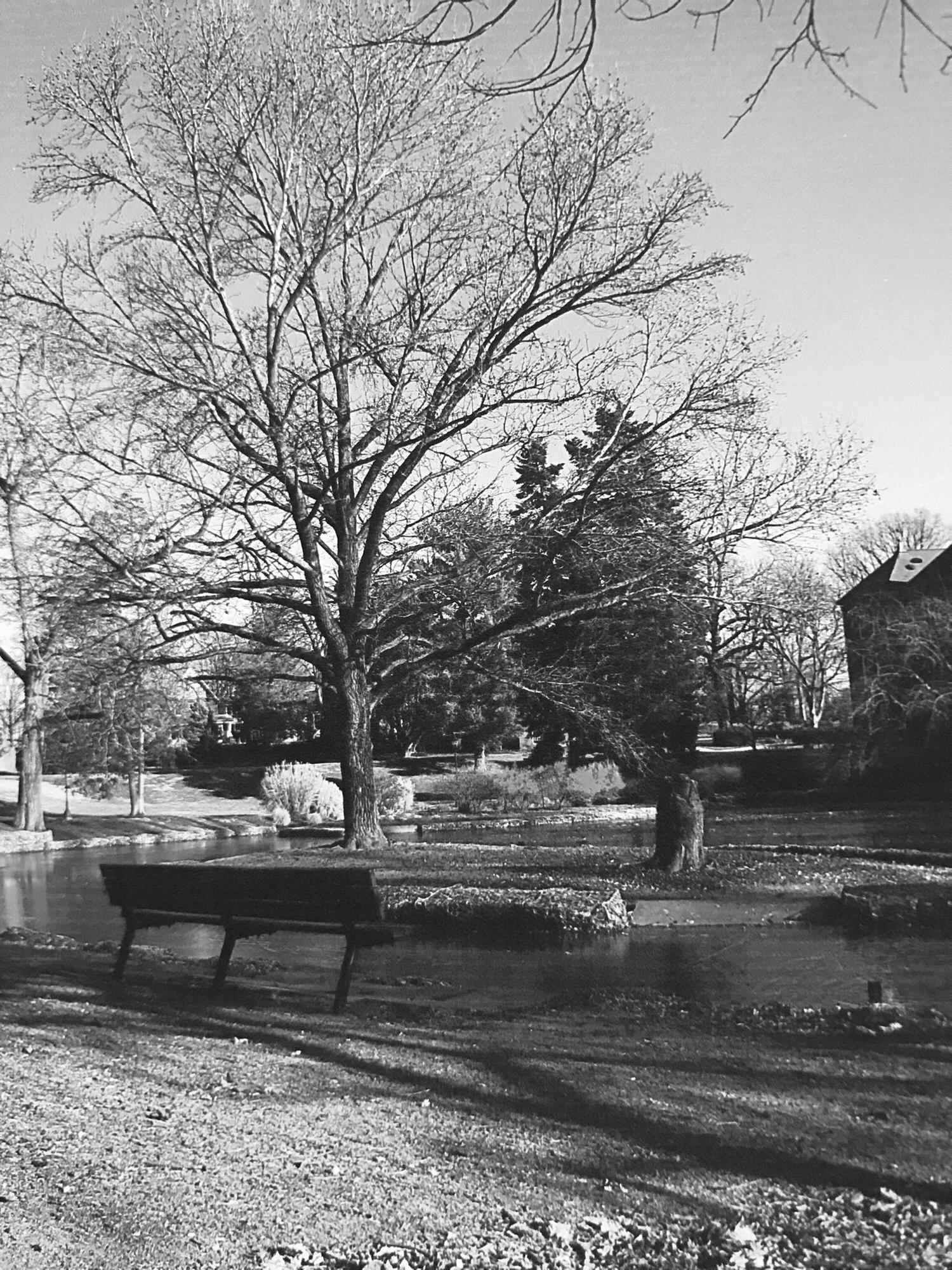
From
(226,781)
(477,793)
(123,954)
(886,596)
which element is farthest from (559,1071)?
(226,781)

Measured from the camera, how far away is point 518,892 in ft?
41.3

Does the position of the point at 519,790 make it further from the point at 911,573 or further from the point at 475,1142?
the point at 475,1142

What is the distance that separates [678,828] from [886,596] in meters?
33.0

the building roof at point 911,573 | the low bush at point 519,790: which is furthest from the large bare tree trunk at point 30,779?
the building roof at point 911,573

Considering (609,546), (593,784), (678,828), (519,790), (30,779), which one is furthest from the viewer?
(593,784)

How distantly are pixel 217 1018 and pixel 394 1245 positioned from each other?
4.01 m

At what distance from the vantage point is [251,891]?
8758 mm

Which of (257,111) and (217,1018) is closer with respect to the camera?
(217,1018)

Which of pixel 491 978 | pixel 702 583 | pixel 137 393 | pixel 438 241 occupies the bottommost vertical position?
pixel 491 978

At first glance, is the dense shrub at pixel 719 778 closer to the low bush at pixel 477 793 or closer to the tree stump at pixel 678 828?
the low bush at pixel 477 793

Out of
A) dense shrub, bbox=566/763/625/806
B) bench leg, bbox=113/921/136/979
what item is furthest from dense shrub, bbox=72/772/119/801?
bench leg, bbox=113/921/136/979

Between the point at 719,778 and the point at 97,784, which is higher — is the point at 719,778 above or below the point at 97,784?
below

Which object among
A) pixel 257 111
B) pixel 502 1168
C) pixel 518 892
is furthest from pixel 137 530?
pixel 502 1168

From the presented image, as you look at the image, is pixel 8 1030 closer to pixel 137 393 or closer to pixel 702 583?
pixel 137 393
